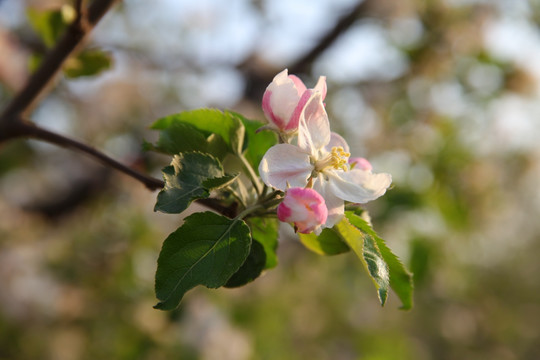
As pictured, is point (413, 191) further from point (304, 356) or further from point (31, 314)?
point (304, 356)

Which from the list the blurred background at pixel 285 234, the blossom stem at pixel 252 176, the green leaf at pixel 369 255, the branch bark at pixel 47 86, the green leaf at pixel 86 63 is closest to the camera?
the green leaf at pixel 369 255

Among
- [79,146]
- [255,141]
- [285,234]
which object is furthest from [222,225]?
[285,234]

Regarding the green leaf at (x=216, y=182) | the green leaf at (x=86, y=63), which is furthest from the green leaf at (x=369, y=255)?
the green leaf at (x=86, y=63)

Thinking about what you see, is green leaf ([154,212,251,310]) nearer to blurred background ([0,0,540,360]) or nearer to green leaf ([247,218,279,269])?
green leaf ([247,218,279,269])

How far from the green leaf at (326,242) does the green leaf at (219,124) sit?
112 mm

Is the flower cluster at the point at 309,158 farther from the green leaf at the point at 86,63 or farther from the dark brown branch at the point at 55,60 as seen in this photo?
the green leaf at the point at 86,63

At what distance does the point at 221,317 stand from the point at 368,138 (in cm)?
118

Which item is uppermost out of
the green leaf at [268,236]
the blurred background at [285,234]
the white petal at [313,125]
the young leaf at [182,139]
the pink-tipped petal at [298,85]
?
the pink-tipped petal at [298,85]

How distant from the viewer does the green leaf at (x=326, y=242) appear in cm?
47

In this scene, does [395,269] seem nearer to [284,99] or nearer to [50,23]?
[284,99]

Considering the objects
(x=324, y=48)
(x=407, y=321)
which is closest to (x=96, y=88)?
(x=324, y=48)

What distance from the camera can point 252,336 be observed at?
2.24 m

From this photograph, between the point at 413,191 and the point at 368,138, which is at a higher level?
the point at 413,191

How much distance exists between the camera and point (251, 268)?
487 mm
